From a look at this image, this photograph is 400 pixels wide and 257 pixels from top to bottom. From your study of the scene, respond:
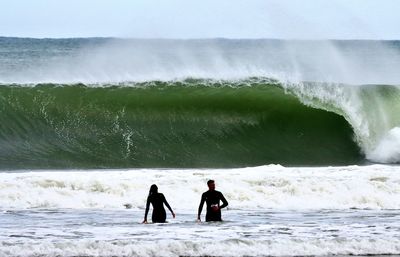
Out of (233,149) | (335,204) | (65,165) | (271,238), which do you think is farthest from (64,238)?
(233,149)

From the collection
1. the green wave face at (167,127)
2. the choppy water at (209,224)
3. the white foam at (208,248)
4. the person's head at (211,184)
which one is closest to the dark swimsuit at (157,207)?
the choppy water at (209,224)

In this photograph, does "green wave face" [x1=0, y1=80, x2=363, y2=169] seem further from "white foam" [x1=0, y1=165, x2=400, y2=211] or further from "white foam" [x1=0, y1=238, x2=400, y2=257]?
"white foam" [x1=0, y1=238, x2=400, y2=257]

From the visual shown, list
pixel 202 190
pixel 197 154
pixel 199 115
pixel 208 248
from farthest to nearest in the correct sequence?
pixel 199 115 < pixel 197 154 < pixel 202 190 < pixel 208 248

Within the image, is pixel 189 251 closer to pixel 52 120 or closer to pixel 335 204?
pixel 335 204

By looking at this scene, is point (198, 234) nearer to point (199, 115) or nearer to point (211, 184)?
point (211, 184)

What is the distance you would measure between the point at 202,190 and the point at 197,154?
5178 millimetres

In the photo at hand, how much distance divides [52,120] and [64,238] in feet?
37.5

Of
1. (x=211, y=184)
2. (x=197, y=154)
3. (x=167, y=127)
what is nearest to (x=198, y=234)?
(x=211, y=184)

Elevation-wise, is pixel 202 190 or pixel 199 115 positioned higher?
pixel 199 115

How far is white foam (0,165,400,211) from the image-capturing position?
45.9ft

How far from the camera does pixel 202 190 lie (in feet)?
47.9

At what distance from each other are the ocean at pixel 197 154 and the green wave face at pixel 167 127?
45 mm

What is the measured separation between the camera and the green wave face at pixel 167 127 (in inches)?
765

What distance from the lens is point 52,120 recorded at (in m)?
21.2
